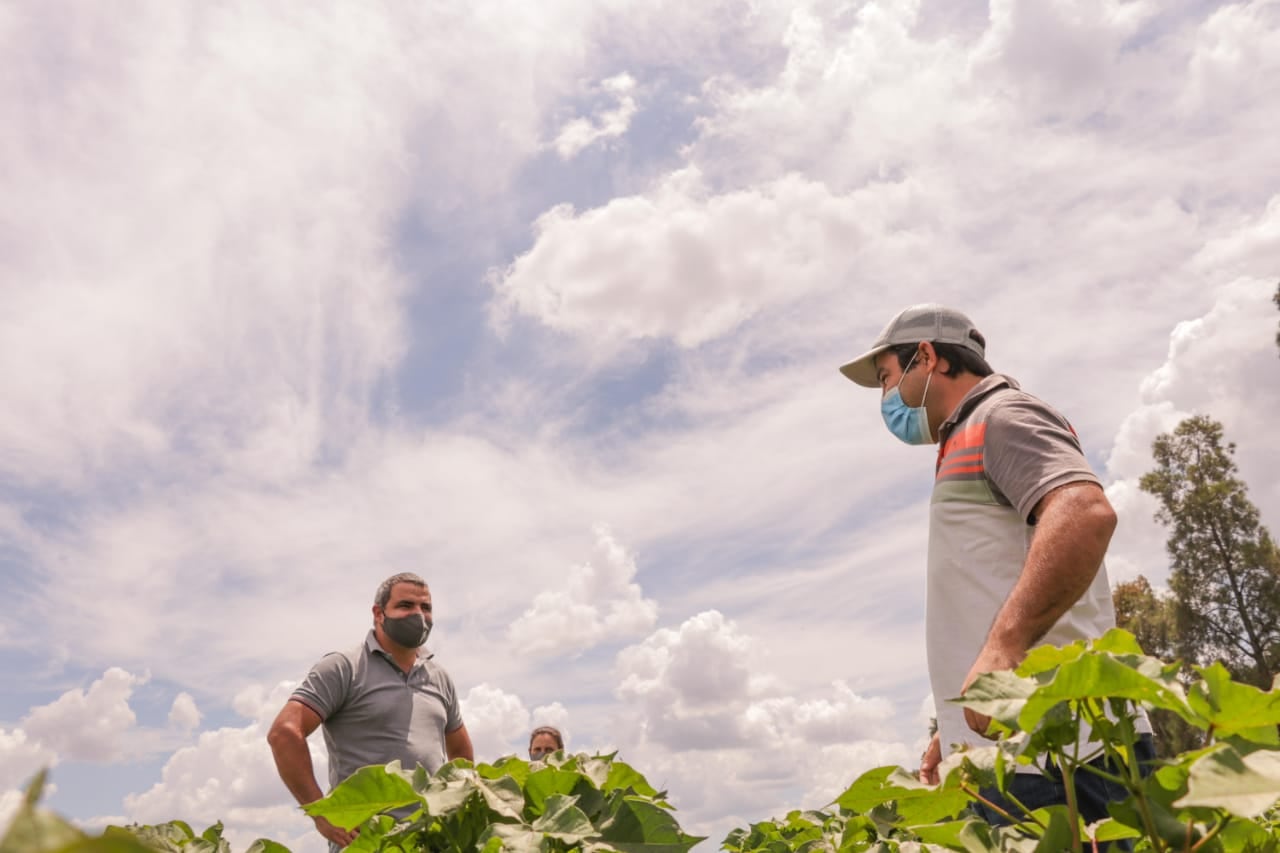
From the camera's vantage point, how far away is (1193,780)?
3.31 feet

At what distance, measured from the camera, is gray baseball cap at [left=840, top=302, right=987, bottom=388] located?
3.88 m

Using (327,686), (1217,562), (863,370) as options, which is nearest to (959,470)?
(863,370)

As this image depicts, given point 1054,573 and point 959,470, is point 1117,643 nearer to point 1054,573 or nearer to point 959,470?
point 1054,573

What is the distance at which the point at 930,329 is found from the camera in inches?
154

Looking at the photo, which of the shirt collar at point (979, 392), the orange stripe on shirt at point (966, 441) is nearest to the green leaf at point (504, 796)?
the orange stripe on shirt at point (966, 441)

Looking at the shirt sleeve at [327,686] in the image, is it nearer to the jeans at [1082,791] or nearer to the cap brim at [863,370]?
the cap brim at [863,370]

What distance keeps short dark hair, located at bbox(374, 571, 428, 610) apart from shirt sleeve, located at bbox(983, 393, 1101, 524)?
4.66 metres

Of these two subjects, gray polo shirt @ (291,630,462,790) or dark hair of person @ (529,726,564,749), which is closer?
gray polo shirt @ (291,630,462,790)

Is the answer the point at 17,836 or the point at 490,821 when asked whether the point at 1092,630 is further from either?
the point at 17,836

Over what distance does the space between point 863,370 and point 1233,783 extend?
366 cm

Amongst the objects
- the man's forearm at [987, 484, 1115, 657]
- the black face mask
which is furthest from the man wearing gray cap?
the black face mask

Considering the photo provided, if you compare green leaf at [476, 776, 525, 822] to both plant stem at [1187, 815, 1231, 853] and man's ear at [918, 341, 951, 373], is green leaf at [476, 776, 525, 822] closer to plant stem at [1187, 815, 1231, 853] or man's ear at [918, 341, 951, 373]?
plant stem at [1187, 815, 1231, 853]

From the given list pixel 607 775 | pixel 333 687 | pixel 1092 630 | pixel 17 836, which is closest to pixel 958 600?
pixel 1092 630

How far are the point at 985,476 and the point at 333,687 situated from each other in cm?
414
